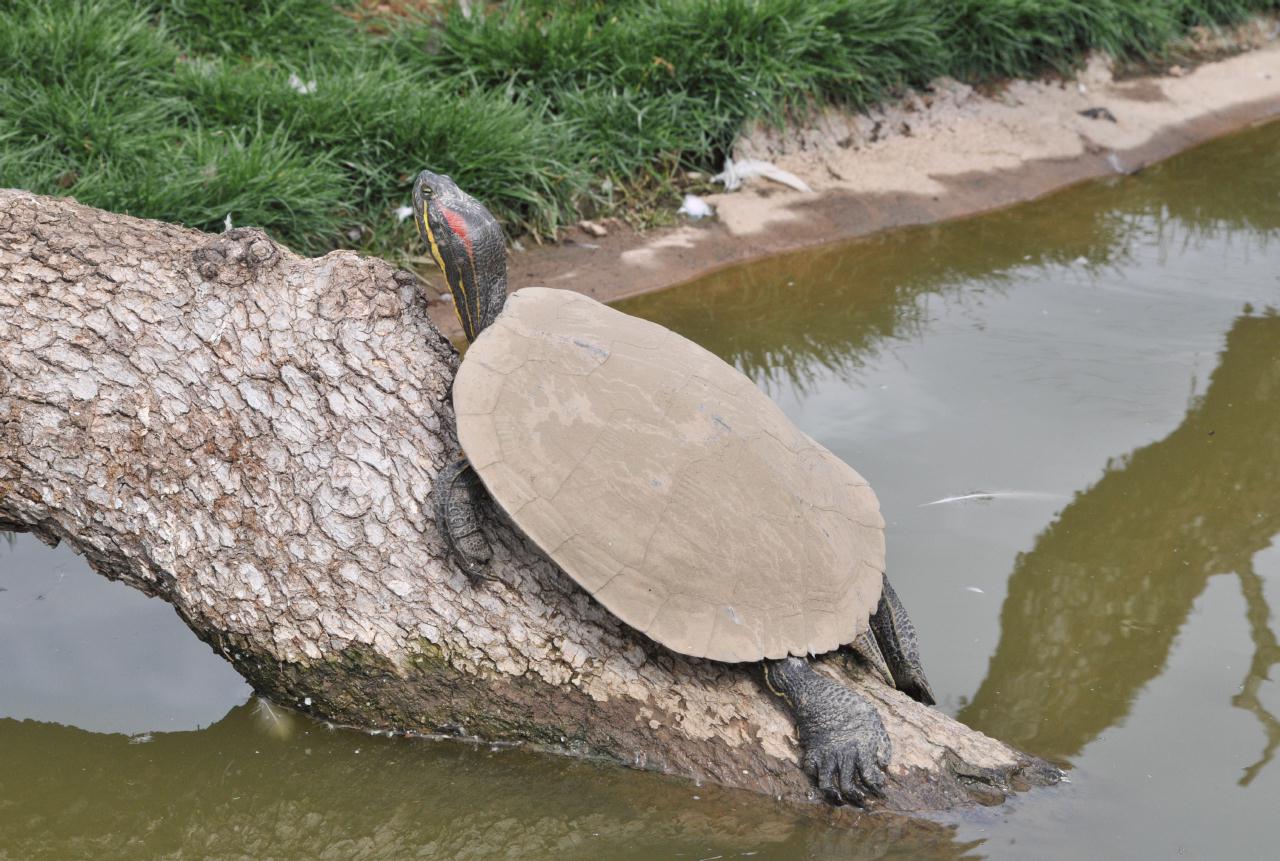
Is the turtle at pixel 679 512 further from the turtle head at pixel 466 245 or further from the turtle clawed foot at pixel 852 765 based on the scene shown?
the turtle head at pixel 466 245

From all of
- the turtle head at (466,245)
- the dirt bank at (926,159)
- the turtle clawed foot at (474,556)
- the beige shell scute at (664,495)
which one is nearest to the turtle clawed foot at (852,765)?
the beige shell scute at (664,495)

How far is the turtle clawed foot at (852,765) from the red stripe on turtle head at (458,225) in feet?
5.81

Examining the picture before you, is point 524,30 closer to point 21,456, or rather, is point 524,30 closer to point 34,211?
point 34,211

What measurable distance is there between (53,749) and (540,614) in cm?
147

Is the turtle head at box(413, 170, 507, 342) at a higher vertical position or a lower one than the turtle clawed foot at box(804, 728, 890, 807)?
higher

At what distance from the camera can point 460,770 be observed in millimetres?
3135

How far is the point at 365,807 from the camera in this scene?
120 inches

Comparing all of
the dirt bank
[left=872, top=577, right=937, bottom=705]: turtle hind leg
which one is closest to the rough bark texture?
[left=872, top=577, right=937, bottom=705]: turtle hind leg

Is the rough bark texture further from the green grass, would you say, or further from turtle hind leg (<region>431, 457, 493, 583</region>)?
the green grass

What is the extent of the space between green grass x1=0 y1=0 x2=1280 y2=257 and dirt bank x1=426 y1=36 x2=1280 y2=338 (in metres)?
0.21

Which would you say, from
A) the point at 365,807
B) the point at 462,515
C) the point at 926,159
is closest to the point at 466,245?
the point at 462,515

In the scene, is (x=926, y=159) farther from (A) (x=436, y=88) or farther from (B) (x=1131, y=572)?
(B) (x=1131, y=572)

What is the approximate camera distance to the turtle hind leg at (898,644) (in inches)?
129

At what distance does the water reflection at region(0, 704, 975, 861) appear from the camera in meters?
2.89
